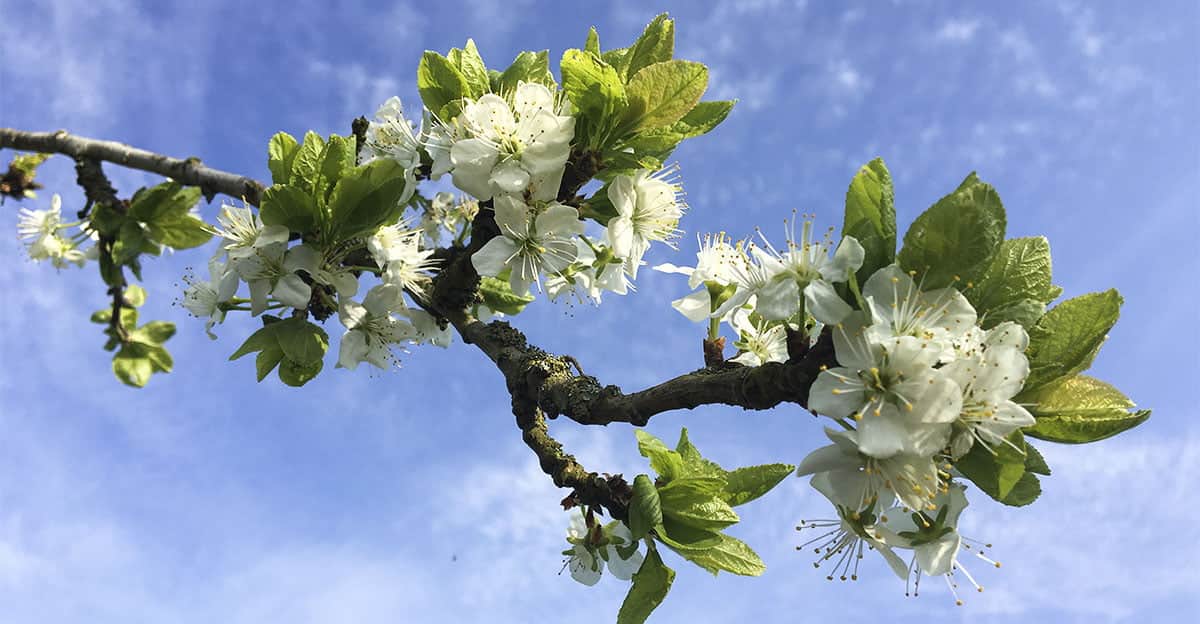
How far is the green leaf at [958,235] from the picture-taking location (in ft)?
5.15

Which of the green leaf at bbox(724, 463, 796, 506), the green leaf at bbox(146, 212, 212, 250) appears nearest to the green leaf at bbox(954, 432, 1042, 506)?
the green leaf at bbox(724, 463, 796, 506)

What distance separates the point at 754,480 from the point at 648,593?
1.32ft

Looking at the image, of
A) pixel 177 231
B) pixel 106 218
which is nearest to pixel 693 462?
pixel 177 231

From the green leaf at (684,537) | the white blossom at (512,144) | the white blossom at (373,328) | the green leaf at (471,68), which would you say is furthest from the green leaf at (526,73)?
the green leaf at (684,537)

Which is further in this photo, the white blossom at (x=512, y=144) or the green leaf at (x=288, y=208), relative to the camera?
the green leaf at (x=288, y=208)

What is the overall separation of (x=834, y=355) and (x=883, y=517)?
0.38 meters

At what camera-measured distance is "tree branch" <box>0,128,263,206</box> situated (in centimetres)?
350

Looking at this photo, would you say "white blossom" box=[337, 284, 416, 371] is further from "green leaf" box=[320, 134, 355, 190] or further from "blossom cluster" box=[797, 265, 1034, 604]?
"blossom cluster" box=[797, 265, 1034, 604]

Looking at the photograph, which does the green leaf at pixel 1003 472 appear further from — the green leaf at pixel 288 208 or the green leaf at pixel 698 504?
the green leaf at pixel 288 208

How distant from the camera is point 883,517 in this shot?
1.75 m

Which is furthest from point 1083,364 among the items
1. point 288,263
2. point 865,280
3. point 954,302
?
point 288,263

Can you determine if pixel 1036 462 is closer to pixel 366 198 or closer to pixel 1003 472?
pixel 1003 472

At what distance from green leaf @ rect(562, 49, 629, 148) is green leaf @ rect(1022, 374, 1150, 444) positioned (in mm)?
1181

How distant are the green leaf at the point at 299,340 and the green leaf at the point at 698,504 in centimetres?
132
